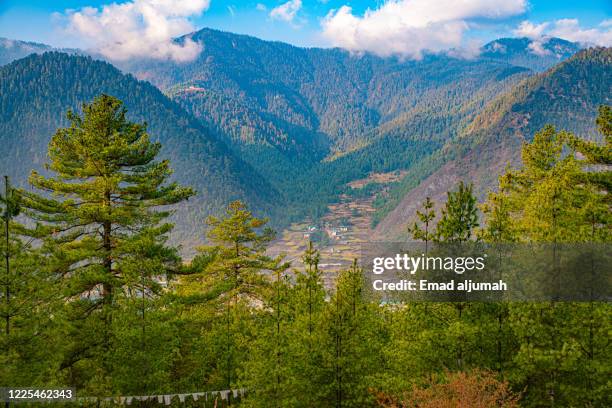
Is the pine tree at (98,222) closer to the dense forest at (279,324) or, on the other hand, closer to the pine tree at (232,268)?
the dense forest at (279,324)

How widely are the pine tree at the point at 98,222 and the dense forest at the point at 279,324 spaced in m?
0.10

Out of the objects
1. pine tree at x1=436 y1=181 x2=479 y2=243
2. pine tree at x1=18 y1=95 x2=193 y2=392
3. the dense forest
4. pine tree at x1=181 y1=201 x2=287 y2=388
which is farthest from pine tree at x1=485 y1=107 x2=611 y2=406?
pine tree at x1=18 y1=95 x2=193 y2=392

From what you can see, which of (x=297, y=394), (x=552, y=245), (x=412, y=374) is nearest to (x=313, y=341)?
(x=297, y=394)

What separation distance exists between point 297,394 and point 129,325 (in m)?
7.76

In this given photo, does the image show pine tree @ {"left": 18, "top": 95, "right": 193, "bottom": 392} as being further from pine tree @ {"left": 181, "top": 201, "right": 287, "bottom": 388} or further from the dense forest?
pine tree @ {"left": 181, "top": 201, "right": 287, "bottom": 388}

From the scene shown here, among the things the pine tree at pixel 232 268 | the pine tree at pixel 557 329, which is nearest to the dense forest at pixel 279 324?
the pine tree at pixel 557 329

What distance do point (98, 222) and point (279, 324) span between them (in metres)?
11.2

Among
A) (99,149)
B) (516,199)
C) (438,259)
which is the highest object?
(99,149)

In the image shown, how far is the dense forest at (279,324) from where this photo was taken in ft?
62.3

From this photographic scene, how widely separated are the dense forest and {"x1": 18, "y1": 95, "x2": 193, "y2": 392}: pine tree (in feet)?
0.31

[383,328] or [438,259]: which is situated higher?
[438,259]

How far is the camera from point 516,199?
31.4 metres

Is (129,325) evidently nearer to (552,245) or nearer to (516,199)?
(552,245)

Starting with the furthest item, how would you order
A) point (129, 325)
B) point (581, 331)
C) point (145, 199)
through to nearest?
point (145, 199)
point (129, 325)
point (581, 331)
